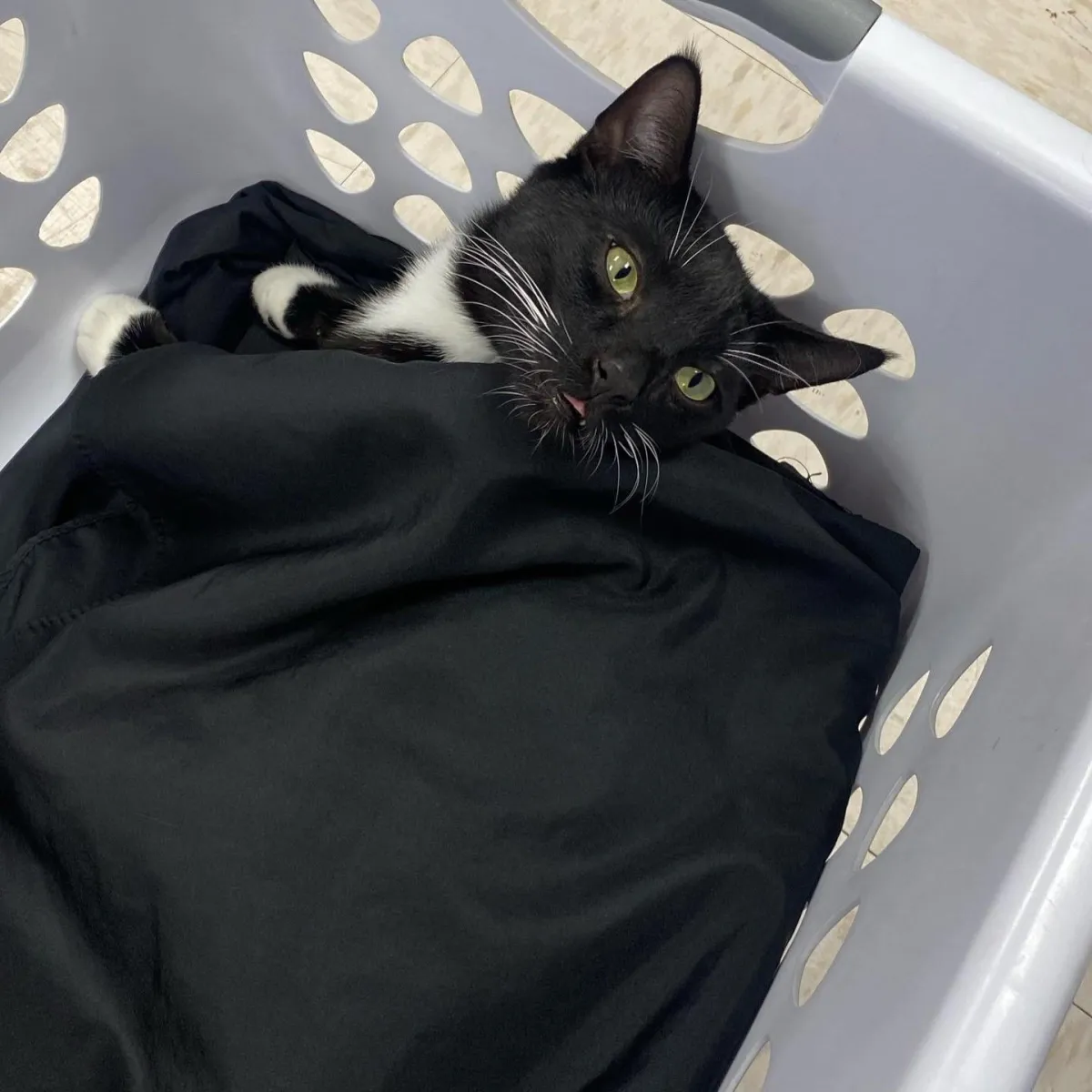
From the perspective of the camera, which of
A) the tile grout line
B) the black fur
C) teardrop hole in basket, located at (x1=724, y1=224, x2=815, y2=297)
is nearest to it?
the black fur

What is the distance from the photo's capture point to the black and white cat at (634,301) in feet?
2.57

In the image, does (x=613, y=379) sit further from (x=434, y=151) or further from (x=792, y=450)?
(x=434, y=151)

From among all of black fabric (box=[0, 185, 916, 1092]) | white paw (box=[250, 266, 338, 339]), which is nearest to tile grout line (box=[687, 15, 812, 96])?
white paw (box=[250, 266, 338, 339])

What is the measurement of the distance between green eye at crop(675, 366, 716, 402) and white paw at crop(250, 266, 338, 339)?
0.51 metres

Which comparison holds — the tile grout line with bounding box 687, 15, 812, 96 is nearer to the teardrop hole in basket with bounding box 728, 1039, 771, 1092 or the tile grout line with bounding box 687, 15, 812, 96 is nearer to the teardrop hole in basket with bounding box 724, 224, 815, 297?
the teardrop hole in basket with bounding box 724, 224, 815, 297

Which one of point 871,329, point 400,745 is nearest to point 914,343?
point 871,329

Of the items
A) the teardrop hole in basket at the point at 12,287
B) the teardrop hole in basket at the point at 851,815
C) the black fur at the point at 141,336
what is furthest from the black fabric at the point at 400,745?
the teardrop hole in basket at the point at 12,287

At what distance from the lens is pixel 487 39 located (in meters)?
0.91

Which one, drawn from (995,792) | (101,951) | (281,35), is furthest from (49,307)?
(995,792)

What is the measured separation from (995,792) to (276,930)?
55 cm

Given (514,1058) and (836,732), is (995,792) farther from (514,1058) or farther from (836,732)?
(514,1058)

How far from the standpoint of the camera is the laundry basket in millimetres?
566

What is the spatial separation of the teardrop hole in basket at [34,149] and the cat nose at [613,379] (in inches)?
36.3

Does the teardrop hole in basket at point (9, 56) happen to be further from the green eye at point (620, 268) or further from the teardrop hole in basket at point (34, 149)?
the green eye at point (620, 268)
